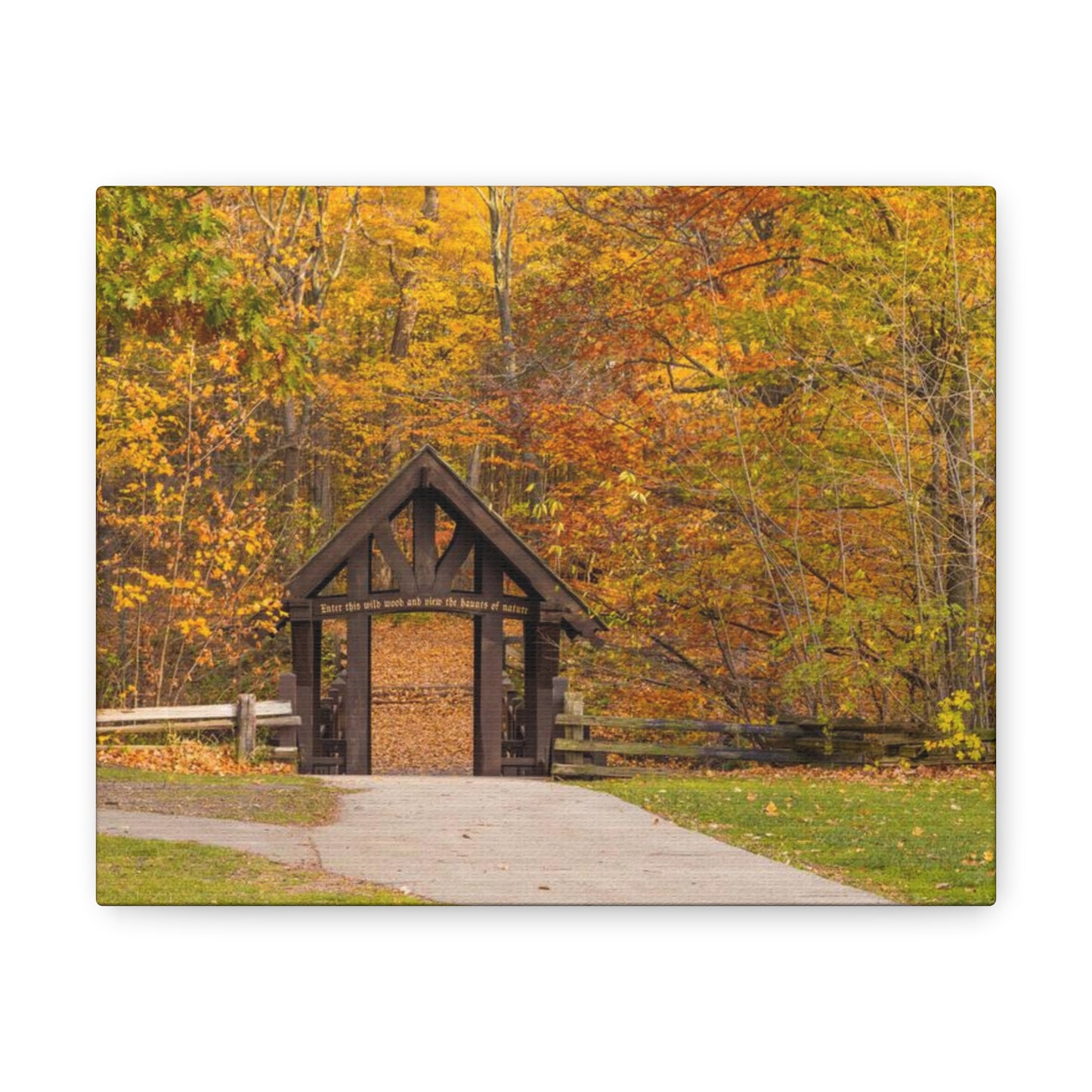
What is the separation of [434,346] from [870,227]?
2177 mm

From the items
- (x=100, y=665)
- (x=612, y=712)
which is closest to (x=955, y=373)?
(x=612, y=712)

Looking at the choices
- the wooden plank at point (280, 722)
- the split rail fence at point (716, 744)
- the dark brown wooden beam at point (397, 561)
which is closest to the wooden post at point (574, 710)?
the split rail fence at point (716, 744)

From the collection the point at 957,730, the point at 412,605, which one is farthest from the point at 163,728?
the point at 957,730

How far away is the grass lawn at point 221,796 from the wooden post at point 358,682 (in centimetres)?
21

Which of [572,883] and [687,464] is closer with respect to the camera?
Answer: [572,883]

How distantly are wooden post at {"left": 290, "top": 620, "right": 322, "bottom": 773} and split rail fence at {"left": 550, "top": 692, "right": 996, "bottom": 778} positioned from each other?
1.17 m

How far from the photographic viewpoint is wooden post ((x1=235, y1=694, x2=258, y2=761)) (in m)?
7.93

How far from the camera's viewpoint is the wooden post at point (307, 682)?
313 inches

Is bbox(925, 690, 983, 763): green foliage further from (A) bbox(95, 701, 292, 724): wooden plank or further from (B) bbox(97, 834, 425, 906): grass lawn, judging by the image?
(A) bbox(95, 701, 292, 724): wooden plank

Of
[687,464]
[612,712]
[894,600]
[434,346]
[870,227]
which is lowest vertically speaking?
[612,712]

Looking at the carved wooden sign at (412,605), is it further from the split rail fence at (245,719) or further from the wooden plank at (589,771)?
the wooden plank at (589,771)

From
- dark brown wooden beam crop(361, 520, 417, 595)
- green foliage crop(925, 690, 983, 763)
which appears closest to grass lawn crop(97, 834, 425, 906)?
dark brown wooden beam crop(361, 520, 417, 595)

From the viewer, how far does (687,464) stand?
811cm
